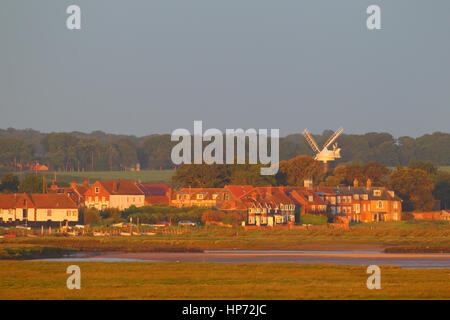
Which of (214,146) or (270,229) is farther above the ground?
(214,146)

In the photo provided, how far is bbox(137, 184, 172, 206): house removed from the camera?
444 ft

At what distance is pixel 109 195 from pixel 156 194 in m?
18.0

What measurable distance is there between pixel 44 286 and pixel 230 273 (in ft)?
36.7

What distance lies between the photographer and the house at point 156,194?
13525 cm

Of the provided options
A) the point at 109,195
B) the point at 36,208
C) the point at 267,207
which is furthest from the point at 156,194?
the point at 36,208

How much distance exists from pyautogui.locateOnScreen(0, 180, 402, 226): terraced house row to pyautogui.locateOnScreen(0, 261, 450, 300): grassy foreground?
55.6 m

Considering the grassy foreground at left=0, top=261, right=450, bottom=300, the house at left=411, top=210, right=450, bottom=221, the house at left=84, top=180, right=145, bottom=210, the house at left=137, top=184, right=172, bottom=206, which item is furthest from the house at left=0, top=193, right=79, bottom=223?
the grassy foreground at left=0, top=261, right=450, bottom=300

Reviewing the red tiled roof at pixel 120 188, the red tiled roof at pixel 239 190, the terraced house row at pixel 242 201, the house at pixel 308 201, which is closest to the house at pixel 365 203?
the terraced house row at pixel 242 201

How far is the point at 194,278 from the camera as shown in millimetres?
42812

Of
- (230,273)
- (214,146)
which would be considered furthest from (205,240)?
(214,146)

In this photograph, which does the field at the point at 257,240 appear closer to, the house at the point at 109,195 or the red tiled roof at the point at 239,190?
the red tiled roof at the point at 239,190

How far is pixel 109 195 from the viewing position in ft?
411

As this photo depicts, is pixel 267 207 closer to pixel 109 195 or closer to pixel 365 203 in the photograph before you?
pixel 365 203
